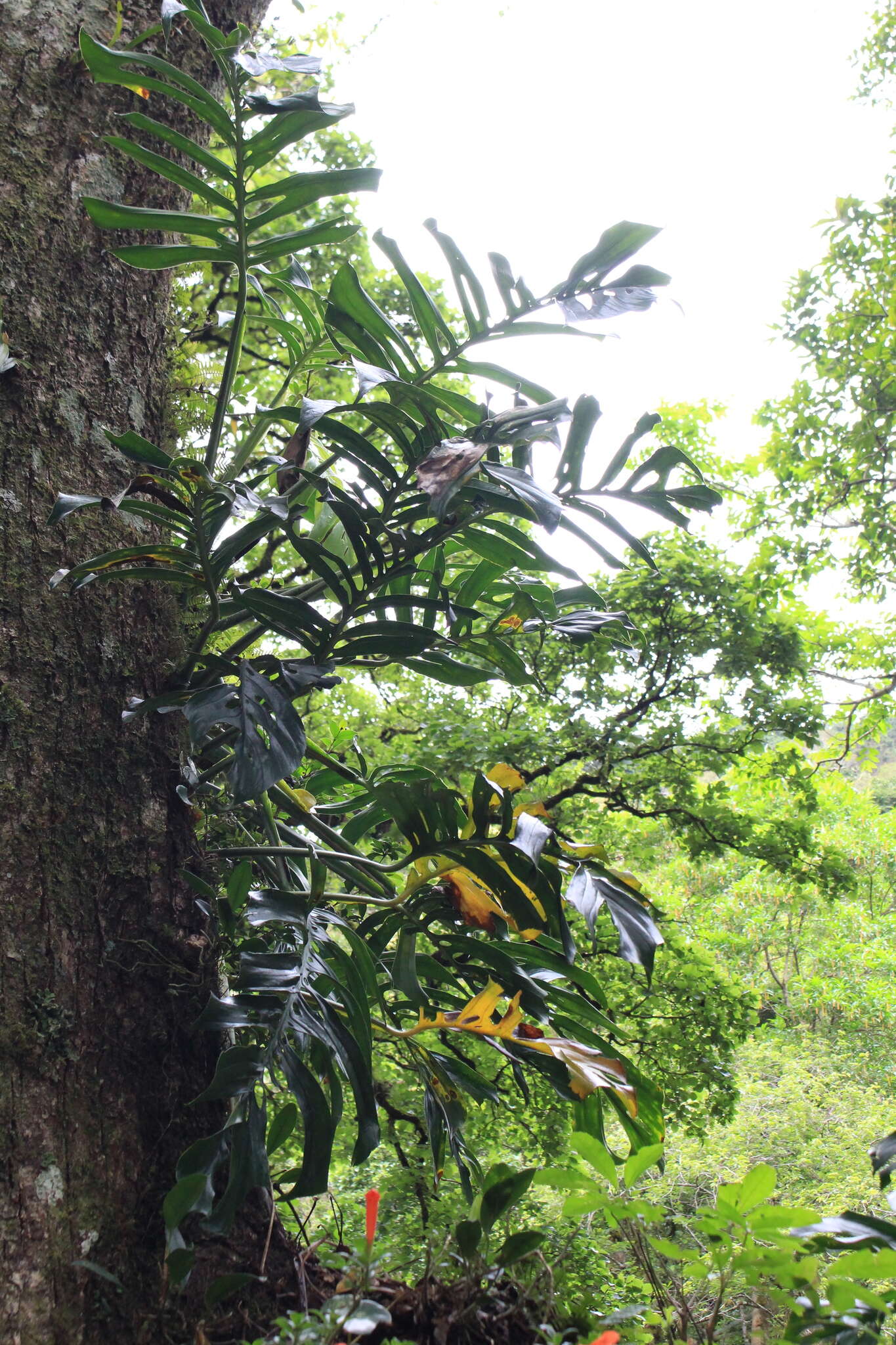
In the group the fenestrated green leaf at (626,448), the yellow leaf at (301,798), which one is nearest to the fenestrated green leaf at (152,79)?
the fenestrated green leaf at (626,448)

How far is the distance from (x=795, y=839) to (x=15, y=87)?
2304 mm

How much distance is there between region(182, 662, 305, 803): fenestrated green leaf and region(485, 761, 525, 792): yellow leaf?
0.17 metres

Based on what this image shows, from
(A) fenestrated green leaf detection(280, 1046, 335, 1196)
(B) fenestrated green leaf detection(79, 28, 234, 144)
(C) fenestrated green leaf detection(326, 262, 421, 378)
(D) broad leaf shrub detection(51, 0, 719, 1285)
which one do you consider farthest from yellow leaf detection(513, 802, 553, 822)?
(B) fenestrated green leaf detection(79, 28, 234, 144)

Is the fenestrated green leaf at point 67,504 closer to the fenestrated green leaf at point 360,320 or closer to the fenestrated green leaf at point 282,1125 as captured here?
the fenestrated green leaf at point 360,320

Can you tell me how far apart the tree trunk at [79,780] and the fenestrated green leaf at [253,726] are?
155 mm

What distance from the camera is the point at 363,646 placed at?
0.74m

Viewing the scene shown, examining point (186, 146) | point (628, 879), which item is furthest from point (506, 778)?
point (186, 146)

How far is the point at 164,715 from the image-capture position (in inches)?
30.4

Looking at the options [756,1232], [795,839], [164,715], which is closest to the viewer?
[756,1232]

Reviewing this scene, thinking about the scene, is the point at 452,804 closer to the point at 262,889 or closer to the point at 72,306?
the point at 262,889

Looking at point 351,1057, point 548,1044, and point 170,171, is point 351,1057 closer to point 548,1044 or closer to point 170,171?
point 548,1044

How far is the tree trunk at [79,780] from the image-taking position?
0.55 m

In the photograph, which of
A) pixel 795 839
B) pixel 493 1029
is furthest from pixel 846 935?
pixel 493 1029

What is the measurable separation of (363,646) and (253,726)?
0.52ft
